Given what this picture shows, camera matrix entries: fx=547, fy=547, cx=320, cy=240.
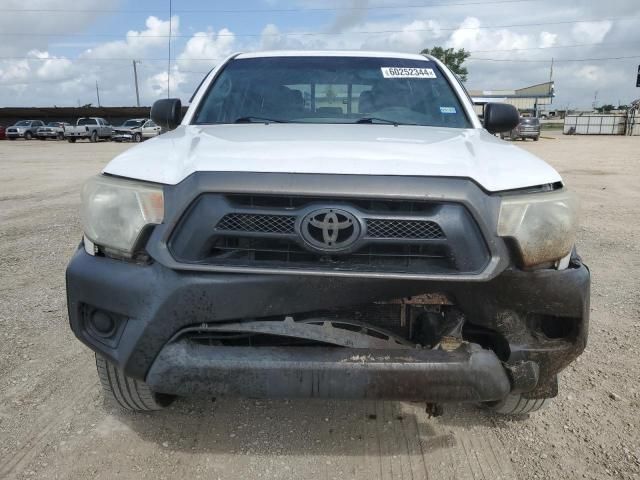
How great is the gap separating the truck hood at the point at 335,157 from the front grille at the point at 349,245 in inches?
5.2

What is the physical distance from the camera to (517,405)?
273 centimetres

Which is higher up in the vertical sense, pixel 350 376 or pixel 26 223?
pixel 350 376

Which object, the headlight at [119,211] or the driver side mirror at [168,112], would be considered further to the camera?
the driver side mirror at [168,112]

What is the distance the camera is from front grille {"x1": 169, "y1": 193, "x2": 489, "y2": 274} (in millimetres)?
2064

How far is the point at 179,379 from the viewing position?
2.10 metres

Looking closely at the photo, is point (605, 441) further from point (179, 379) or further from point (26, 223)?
point (26, 223)

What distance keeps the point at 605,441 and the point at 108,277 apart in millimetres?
2462

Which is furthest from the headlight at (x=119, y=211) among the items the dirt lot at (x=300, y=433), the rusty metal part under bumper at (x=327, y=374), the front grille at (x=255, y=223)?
the dirt lot at (x=300, y=433)

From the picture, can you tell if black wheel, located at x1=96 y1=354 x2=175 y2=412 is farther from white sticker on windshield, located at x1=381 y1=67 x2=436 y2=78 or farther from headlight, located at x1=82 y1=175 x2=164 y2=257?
white sticker on windshield, located at x1=381 y1=67 x2=436 y2=78

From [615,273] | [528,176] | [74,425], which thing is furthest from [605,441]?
[615,273]

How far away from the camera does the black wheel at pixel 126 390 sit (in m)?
2.60

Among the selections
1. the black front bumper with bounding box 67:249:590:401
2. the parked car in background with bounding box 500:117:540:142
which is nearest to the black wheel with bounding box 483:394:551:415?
the black front bumper with bounding box 67:249:590:401

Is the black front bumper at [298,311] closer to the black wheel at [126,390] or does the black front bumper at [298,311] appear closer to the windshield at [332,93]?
the black wheel at [126,390]

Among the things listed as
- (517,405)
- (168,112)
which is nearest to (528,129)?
(168,112)
